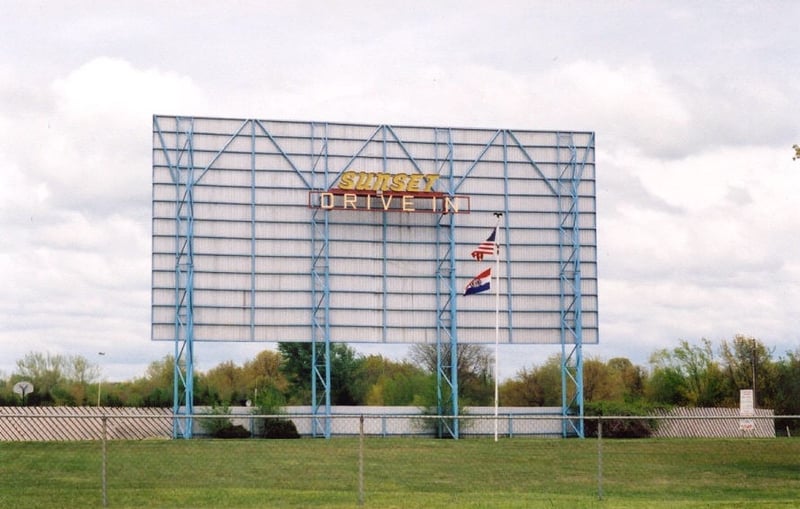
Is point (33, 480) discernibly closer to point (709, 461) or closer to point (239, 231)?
point (709, 461)

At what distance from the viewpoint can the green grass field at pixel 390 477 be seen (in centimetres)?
2400

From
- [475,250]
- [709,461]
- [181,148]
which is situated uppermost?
[181,148]

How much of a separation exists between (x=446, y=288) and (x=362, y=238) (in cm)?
511

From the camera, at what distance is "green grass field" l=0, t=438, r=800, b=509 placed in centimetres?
2400

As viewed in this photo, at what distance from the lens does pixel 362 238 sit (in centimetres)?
5912

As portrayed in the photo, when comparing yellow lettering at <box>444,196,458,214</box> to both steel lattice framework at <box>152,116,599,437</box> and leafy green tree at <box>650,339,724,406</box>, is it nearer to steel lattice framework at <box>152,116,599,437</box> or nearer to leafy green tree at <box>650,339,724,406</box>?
steel lattice framework at <box>152,116,599,437</box>

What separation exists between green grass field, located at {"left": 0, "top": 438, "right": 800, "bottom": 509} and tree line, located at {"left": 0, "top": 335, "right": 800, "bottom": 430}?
35759 mm

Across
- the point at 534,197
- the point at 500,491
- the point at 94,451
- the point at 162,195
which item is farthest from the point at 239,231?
the point at 500,491

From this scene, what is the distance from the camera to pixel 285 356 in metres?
86.6

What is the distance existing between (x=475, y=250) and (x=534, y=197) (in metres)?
5.13

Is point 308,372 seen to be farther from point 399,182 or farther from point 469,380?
point 399,182

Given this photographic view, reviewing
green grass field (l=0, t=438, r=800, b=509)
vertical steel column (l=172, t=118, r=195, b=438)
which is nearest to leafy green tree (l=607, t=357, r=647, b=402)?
vertical steel column (l=172, t=118, r=195, b=438)

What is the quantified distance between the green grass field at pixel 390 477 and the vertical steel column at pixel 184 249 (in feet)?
50.9

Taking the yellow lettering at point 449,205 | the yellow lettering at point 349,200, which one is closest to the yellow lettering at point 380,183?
the yellow lettering at point 349,200
